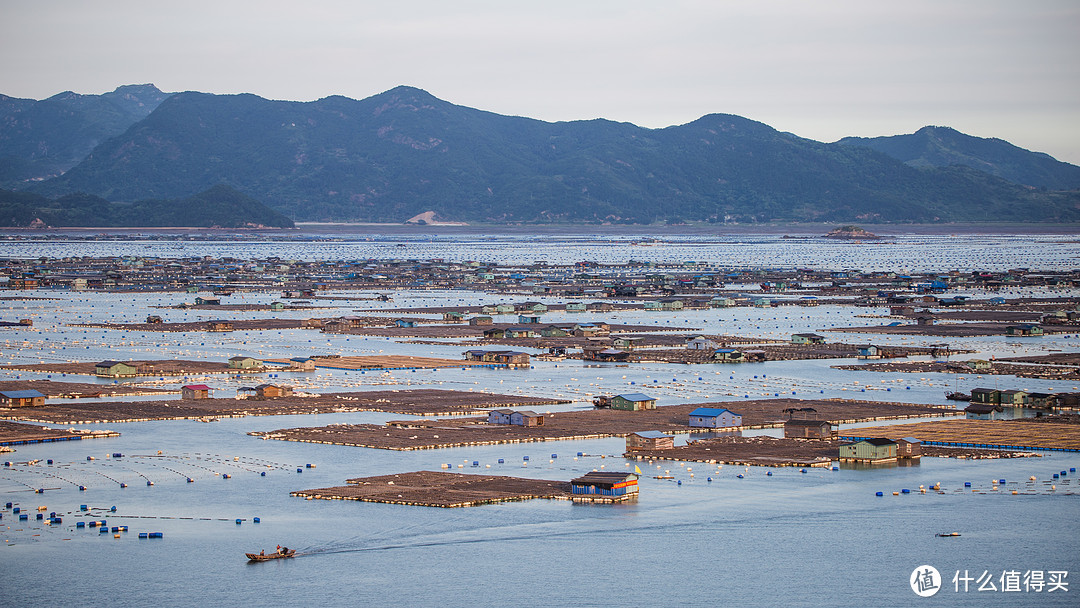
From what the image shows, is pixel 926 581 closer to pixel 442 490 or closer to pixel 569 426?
pixel 442 490

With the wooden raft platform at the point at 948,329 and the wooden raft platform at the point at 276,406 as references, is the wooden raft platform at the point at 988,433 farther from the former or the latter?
the wooden raft platform at the point at 948,329

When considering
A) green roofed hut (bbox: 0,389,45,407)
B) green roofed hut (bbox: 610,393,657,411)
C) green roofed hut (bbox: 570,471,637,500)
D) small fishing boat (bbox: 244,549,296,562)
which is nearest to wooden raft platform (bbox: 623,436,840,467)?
green roofed hut (bbox: 570,471,637,500)

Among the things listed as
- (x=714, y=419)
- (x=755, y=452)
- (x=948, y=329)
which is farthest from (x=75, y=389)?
(x=948, y=329)

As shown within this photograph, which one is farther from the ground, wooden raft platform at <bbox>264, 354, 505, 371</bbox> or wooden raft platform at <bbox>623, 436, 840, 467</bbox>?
wooden raft platform at <bbox>264, 354, 505, 371</bbox>

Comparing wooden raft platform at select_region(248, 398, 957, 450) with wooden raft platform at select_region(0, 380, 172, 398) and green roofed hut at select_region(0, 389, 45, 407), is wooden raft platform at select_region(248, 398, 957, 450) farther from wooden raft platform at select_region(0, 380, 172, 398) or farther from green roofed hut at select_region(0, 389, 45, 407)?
wooden raft platform at select_region(0, 380, 172, 398)

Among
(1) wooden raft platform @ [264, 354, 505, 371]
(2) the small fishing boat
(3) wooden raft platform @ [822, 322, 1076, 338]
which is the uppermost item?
(3) wooden raft platform @ [822, 322, 1076, 338]

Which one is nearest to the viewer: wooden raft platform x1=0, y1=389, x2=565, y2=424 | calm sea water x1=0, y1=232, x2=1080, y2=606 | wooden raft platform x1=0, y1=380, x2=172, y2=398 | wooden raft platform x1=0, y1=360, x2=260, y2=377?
calm sea water x1=0, y1=232, x2=1080, y2=606
